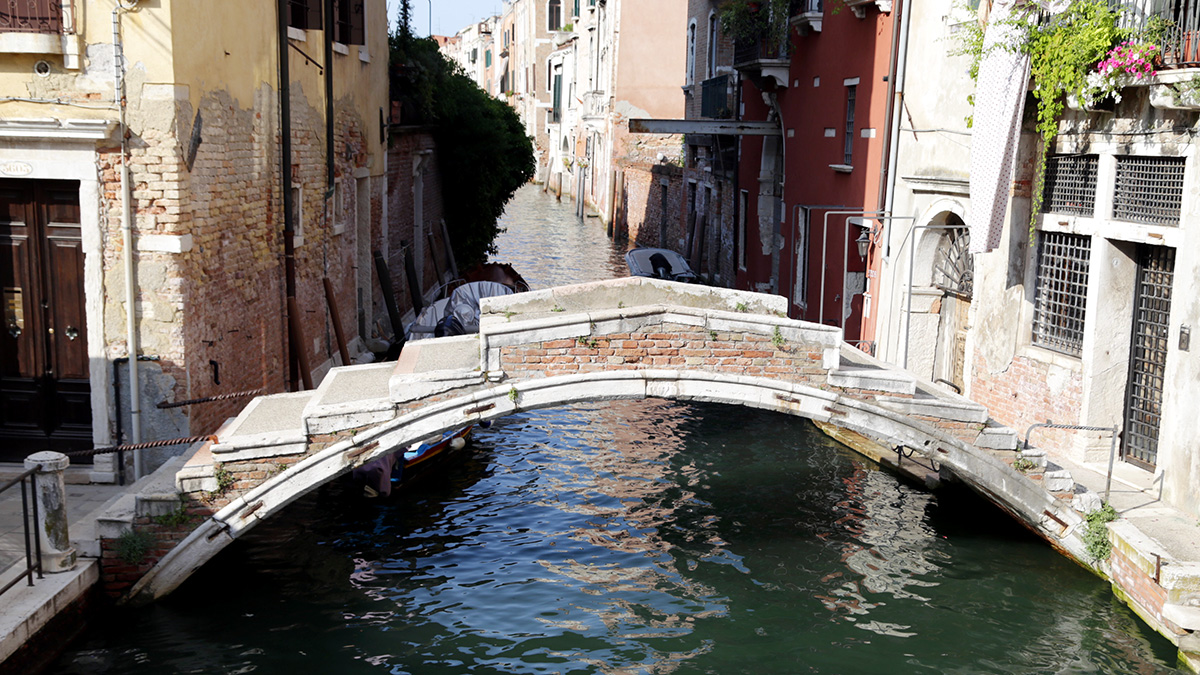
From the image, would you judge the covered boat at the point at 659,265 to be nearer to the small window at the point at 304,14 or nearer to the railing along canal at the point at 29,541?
the small window at the point at 304,14

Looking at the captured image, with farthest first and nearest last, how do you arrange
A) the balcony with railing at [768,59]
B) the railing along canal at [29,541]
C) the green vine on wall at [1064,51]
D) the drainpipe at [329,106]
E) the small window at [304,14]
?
the balcony with railing at [768,59], the drainpipe at [329,106], the small window at [304,14], the green vine on wall at [1064,51], the railing along canal at [29,541]

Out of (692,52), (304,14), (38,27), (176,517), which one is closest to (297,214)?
(304,14)

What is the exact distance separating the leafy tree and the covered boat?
2.47 metres

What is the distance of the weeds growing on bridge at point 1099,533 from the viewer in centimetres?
632

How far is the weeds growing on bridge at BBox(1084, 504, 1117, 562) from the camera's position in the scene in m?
6.32

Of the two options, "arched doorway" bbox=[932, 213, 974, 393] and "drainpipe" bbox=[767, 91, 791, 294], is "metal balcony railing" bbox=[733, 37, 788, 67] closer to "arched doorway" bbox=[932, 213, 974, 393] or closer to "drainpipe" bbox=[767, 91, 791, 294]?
"drainpipe" bbox=[767, 91, 791, 294]

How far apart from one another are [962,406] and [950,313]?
3.24 metres

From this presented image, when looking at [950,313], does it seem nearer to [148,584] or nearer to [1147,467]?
[1147,467]

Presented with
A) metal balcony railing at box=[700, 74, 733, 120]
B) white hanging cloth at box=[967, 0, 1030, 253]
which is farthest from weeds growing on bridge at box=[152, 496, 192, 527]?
metal balcony railing at box=[700, 74, 733, 120]

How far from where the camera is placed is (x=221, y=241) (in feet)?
24.0

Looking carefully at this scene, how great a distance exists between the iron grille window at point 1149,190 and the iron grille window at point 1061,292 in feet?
1.49

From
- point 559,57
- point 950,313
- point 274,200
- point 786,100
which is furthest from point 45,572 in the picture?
point 559,57

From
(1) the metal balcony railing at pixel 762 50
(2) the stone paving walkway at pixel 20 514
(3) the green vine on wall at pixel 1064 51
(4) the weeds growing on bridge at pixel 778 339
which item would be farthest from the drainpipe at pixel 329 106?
(1) the metal balcony railing at pixel 762 50

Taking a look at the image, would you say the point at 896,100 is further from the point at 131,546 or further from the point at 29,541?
the point at 29,541
